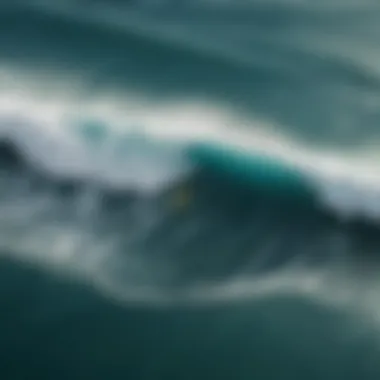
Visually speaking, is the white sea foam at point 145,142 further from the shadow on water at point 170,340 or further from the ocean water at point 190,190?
the shadow on water at point 170,340

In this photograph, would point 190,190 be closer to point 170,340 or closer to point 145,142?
point 145,142

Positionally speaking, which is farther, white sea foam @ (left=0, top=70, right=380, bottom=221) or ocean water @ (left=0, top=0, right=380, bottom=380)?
white sea foam @ (left=0, top=70, right=380, bottom=221)

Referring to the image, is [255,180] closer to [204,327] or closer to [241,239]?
[241,239]

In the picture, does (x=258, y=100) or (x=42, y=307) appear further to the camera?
(x=258, y=100)

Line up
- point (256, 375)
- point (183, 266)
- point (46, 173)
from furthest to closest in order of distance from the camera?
point (46, 173) < point (183, 266) < point (256, 375)

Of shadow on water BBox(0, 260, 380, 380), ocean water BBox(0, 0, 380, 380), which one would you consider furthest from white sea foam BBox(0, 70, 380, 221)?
shadow on water BBox(0, 260, 380, 380)

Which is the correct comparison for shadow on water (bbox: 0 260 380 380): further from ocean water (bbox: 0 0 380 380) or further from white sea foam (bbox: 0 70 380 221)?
white sea foam (bbox: 0 70 380 221)

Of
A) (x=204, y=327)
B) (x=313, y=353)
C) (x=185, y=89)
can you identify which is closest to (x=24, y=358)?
(x=204, y=327)

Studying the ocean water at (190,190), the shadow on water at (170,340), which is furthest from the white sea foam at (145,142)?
the shadow on water at (170,340)
